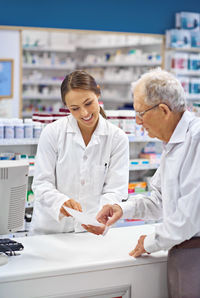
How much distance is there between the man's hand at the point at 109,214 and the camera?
8.16 feet

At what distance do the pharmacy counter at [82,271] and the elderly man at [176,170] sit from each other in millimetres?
242

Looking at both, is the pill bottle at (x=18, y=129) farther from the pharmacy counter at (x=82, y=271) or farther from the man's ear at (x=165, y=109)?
the man's ear at (x=165, y=109)

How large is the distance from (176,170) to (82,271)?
75cm

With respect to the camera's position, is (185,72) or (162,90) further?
(185,72)

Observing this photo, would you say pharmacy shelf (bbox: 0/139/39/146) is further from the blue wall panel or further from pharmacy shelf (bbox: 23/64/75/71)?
pharmacy shelf (bbox: 23/64/75/71)

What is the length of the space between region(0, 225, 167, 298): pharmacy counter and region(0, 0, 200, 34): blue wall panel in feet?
17.4

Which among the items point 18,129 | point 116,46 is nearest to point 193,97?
point 116,46

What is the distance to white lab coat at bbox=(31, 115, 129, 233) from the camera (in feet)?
9.65

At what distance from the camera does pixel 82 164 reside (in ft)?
9.86

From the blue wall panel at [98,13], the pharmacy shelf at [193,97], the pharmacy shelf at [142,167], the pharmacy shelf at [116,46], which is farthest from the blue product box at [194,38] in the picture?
the pharmacy shelf at [142,167]

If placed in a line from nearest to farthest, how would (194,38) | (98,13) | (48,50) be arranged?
(98,13)
(194,38)
(48,50)

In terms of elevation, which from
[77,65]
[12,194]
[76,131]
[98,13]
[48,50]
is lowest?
[12,194]

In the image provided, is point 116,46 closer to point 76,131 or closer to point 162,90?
point 76,131

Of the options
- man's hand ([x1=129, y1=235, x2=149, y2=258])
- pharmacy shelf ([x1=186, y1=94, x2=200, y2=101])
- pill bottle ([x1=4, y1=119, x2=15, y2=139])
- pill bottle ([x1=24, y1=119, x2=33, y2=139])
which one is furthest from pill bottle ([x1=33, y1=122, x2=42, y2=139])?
pharmacy shelf ([x1=186, y1=94, x2=200, y2=101])
